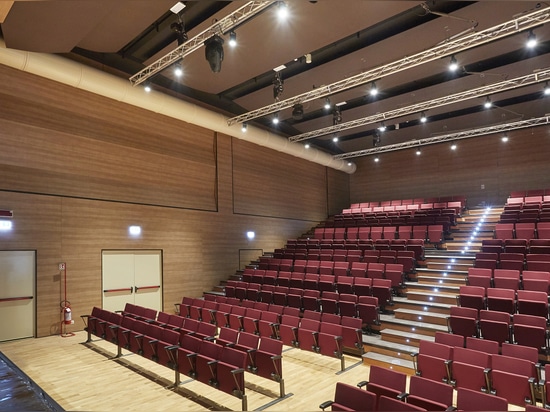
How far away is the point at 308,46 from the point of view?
7.17m

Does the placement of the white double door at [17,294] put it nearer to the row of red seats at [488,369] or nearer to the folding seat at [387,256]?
the row of red seats at [488,369]

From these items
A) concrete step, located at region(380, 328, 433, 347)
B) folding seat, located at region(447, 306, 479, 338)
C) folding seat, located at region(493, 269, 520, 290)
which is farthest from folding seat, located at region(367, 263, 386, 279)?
folding seat, located at region(447, 306, 479, 338)

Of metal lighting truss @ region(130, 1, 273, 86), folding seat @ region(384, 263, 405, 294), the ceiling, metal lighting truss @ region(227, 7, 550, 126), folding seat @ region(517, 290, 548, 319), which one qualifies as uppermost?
the ceiling

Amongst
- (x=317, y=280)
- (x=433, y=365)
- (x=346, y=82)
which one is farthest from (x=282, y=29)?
(x=433, y=365)

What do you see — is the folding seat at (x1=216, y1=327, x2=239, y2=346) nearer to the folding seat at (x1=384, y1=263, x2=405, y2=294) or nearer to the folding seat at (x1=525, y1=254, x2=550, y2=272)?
the folding seat at (x1=384, y1=263, x2=405, y2=294)

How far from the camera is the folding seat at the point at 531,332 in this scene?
14.2 feet

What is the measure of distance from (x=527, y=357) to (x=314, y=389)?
2263mm

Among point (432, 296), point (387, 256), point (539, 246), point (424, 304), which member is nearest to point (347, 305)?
point (424, 304)

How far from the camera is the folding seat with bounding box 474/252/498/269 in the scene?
21.8 feet

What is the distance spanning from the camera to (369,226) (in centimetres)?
1117

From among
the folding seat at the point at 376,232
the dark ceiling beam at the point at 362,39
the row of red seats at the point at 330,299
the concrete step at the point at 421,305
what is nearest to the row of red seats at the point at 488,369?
the row of red seats at the point at 330,299

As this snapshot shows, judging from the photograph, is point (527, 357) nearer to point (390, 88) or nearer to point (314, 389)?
point (314, 389)

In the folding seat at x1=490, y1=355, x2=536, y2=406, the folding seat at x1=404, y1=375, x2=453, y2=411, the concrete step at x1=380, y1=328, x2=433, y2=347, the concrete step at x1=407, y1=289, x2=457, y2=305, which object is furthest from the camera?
the concrete step at x1=407, y1=289, x2=457, y2=305

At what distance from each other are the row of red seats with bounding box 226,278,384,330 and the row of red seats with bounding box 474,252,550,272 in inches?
76.1
